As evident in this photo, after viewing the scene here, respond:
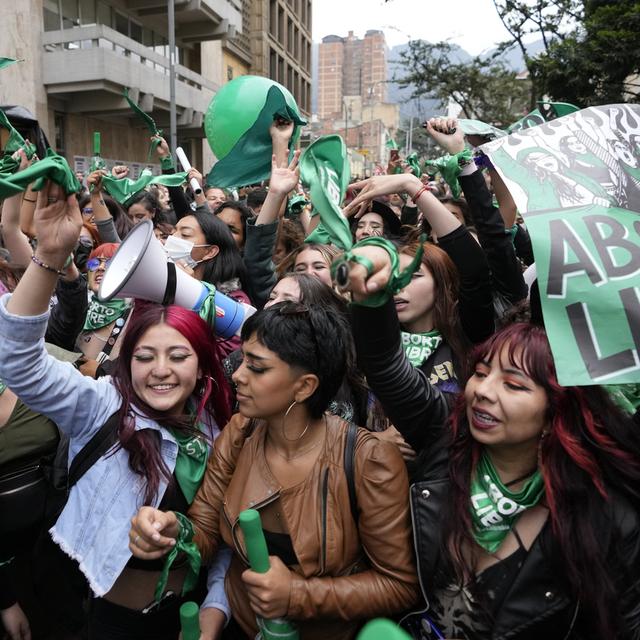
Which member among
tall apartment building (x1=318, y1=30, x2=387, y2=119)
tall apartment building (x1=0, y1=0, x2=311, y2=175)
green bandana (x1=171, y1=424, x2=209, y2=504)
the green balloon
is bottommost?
green bandana (x1=171, y1=424, x2=209, y2=504)

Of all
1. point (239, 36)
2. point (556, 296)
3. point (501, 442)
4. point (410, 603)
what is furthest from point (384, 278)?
point (239, 36)

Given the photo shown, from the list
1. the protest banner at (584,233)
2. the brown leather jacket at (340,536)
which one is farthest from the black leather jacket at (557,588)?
the protest banner at (584,233)

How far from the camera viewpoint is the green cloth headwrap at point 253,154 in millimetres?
2836

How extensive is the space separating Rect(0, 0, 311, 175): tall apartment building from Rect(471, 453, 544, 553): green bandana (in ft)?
42.3

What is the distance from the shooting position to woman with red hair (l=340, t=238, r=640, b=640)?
150 centimetres

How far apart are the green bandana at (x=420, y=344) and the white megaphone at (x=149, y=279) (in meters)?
0.72

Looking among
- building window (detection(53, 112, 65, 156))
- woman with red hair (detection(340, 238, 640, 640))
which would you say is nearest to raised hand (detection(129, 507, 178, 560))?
woman with red hair (detection(340, 238, 640, 640))

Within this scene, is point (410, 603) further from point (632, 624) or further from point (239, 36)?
point (239, 36)

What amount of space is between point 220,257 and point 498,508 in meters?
2.19

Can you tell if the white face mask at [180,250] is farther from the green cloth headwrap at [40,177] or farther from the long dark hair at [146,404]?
the green cloth headwrap at [40,177]

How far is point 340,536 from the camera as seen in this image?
1.63 metres

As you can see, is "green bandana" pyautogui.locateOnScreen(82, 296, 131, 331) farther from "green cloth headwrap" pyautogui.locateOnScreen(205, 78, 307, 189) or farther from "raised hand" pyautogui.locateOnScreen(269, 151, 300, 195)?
"raised hand" pyautogui.locateOnScreen(269, 151, 300, 195)

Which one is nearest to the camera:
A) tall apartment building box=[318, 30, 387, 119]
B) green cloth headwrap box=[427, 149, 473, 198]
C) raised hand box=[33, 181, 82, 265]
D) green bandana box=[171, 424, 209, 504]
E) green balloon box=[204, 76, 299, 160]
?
raised hand box=[33, 181, 82, 265]

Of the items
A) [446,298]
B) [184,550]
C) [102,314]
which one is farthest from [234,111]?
[184,550]
